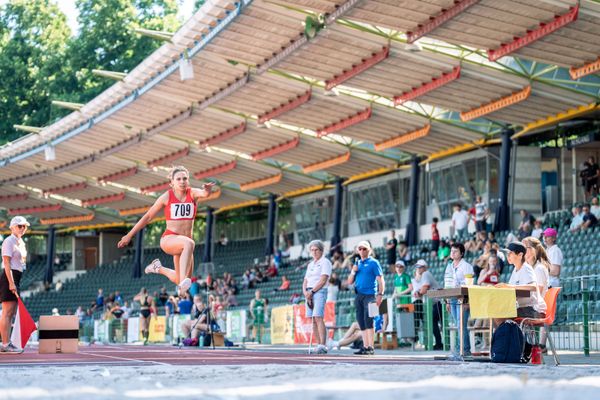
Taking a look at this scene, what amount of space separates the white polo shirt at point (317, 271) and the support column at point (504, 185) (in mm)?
16280

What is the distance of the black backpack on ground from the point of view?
10.6 metres

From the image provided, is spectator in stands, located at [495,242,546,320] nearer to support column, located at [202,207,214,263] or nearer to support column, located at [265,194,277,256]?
support column, located at [265,194,277,256]

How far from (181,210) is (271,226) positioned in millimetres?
35569

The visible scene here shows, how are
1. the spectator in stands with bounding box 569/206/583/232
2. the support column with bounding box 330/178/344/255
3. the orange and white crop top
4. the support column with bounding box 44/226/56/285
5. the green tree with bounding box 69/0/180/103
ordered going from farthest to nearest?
the green tree with bounding box 69/0/180/103 < the support column with bounding box 44/226/56/285 < the support column with bounding box 330/178/344/255 < the spectator in stands with bounding box 569/206/583/232 < the orange and white crop top

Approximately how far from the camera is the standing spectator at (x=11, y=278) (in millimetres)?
13383

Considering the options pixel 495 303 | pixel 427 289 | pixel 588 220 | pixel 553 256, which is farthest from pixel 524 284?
pixel 588 220

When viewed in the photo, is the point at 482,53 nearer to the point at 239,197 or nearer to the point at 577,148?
the point at 577,148

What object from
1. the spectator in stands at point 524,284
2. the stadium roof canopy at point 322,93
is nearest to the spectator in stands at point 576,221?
the stadium roof canopy at point 322,93

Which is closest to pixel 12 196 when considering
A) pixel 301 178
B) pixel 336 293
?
pixel 301 178

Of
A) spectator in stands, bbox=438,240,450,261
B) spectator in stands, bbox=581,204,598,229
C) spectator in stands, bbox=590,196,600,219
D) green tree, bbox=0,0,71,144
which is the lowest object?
spectator in stands, bbox=438,240,450,261

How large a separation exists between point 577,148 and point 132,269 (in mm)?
30835

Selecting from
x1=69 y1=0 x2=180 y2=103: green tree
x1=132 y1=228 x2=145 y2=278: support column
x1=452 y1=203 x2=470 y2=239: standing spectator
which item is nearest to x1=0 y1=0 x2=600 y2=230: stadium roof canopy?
x1=452 y1=203 x2=470 y2=239: standing spectator

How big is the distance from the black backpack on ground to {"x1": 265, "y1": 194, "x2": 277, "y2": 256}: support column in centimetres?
3657

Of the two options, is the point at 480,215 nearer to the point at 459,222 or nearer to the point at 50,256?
the point at 459,222
